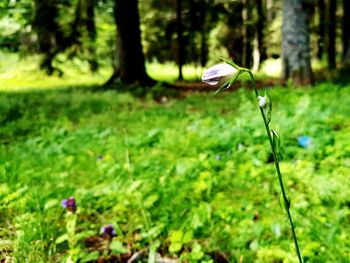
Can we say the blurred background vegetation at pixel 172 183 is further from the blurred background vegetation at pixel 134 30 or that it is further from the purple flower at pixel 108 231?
the blurred background vegetation at pixel 134 30

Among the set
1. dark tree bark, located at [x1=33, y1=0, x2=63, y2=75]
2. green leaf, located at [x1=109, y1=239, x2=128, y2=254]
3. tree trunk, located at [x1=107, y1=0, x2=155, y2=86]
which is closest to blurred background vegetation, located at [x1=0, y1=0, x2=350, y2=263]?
green leaf, located at [x1=109, y1=239, x2=128, y2=254]

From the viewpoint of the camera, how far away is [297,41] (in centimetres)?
884

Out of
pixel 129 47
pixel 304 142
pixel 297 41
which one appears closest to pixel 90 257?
pixel 304 142

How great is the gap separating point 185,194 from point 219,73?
173 cm

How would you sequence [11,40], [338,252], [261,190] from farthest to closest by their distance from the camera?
[11,40] → [261,190] → [338,252]

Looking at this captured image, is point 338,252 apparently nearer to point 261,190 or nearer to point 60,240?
point 261,190

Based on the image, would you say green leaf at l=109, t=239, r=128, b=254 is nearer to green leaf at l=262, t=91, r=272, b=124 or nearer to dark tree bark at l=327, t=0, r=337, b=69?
green leaf at l=262, t=91, r=272, b=124

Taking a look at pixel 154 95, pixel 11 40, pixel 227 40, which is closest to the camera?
pixel 154 95

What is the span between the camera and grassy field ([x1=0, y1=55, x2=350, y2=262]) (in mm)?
2158

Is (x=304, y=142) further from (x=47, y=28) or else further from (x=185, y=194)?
(x=47, y=28)

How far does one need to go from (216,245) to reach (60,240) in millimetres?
815

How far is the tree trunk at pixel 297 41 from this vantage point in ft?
28.5

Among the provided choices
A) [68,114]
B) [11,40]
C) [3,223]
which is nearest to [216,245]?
[3,223]

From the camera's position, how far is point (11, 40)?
43.4 feet
